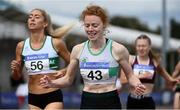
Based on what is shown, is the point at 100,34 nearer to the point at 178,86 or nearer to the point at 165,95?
the point at 178,86

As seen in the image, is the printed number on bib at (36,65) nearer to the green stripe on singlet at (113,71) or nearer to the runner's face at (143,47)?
the green stripe on singlet at (113,71)

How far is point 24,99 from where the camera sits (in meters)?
14.1

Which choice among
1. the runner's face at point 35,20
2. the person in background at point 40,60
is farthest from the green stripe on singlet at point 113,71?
the runner's face at point 35,20

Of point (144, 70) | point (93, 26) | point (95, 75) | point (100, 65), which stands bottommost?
point (144, 70)

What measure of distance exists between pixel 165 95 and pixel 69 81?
16.7 metres

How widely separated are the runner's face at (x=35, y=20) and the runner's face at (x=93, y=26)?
1.21 m

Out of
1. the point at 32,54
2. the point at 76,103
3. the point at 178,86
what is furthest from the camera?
the point at 76,103

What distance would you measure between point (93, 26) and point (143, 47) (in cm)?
312

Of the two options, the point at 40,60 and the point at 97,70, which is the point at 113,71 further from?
the point at 40,60

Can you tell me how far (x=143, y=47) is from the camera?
9.08 m

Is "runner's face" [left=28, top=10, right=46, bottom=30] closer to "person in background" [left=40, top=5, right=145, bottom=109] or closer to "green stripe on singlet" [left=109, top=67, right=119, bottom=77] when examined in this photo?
"person in background" [left=40, top=5, right=145, bottom=109]

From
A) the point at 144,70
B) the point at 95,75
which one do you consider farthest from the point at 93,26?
the point at 144,70

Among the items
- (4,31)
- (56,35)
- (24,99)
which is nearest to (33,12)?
(56,35)

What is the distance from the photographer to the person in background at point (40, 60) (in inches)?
280
